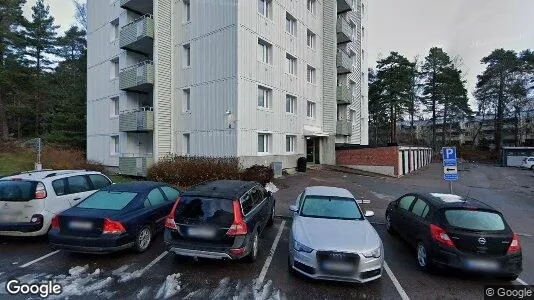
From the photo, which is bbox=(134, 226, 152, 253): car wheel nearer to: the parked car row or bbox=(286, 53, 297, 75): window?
the parked car row

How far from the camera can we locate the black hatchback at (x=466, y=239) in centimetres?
531

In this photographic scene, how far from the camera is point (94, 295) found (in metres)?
4.72

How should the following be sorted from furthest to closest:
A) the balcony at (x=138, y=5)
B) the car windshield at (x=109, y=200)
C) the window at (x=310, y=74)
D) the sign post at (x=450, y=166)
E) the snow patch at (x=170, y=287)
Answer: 1. the window at (x=310, y=74)
2. the balcony at (x=138, y=5)
3. the sign post at (x=450, y=166)
4. the car windshield at (x=109, y=200)
5. the snow patch at (x=170, y=287)

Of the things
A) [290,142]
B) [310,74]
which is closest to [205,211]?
[290,142]

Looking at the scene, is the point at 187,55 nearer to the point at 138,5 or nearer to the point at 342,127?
the point at 138,5

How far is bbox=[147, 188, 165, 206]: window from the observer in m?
7.05

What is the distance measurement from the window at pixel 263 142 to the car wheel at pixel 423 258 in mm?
12675

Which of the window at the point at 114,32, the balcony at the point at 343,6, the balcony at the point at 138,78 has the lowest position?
the balcony at the point at 138,78

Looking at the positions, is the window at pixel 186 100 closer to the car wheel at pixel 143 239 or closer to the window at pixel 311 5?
the window at pixel 311 5

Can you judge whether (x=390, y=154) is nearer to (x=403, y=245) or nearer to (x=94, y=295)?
(x=403, y=245)

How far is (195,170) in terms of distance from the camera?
582 inches

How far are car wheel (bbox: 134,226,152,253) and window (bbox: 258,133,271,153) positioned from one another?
11835 mm

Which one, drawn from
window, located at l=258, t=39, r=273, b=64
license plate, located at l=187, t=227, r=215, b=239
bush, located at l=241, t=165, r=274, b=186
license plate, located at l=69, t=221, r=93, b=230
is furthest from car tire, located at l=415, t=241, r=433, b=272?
window, located at l=258, t=39, r=273, b=64

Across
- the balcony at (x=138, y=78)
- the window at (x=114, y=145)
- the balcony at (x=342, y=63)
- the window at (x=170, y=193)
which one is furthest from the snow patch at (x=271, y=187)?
the balcony at (x=342, y=63)
